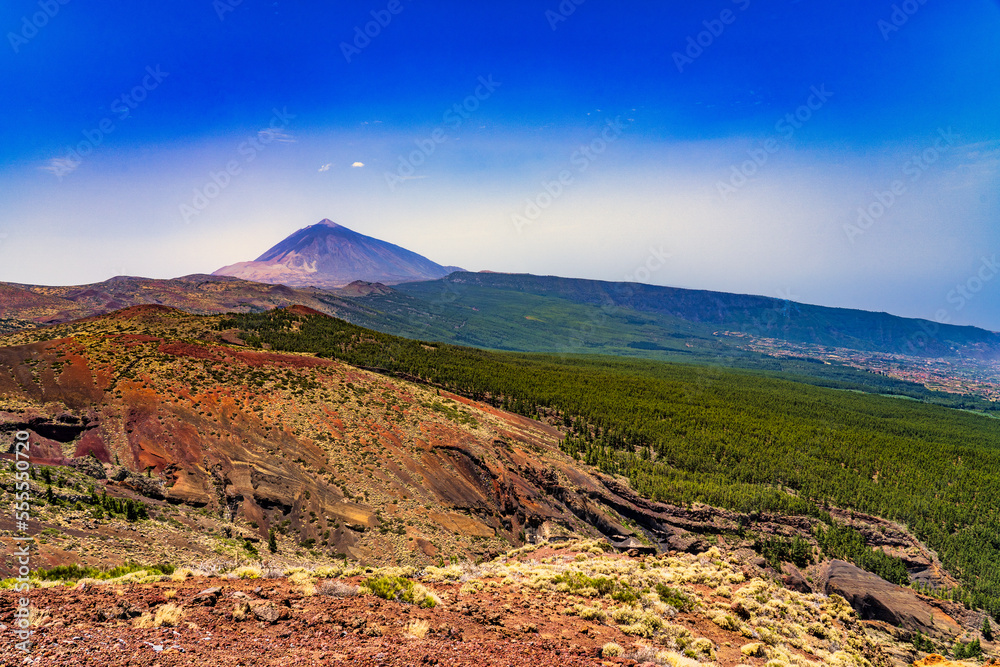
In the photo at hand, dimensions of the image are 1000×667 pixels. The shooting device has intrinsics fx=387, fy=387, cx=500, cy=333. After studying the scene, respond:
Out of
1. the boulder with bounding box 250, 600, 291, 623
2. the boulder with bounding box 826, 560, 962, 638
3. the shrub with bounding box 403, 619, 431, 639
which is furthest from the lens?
the boulder with bounding box 826, 560, 962, 638

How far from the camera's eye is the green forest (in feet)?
111

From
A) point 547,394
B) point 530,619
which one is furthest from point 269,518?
point 547,394

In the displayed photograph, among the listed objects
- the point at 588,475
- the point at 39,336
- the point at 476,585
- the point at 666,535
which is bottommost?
the point at 666,535

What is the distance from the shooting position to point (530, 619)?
1149 cm

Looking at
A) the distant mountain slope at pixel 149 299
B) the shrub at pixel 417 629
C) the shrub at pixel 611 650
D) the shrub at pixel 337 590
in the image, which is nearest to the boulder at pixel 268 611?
the shrub at pixel 337 590

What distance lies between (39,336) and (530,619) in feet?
→ 220

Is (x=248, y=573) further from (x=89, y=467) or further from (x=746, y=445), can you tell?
(x=746, y=445)

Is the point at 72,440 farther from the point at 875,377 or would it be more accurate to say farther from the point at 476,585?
the point at 875,377

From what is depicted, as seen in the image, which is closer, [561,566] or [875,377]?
[561,566]

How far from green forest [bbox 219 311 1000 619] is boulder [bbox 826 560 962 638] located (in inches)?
311

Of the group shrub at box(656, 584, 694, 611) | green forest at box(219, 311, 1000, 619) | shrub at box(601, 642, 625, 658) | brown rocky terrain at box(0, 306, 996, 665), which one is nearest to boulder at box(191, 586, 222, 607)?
brown rocky terrain at box(0, 306, 996, 665)

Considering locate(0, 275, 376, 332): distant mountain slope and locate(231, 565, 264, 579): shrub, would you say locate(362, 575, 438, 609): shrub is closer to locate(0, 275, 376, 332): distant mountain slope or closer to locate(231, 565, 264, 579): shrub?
locate(231, 565, 264, 579): shrub
